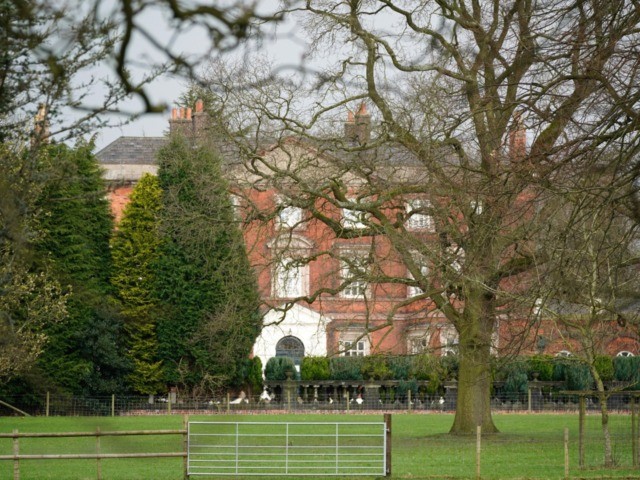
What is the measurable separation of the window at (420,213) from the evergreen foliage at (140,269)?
Result: 1312 cm

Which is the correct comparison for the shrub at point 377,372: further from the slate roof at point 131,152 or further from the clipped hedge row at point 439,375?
the slate roof at point 131,152

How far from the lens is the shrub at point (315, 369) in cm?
4394

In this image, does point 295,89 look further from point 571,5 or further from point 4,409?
point 4,409

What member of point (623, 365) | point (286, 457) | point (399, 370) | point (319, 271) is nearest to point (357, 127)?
point (286, 457)

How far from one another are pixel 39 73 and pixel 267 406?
35.6 meters

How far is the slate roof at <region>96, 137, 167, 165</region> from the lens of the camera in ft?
190

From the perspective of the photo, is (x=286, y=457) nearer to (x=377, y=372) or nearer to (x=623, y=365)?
(x=377, y=372)

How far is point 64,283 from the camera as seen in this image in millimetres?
5668

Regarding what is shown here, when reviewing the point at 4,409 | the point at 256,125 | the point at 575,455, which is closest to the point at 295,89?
the point at 256,125

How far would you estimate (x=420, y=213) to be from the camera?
2684 centimetres

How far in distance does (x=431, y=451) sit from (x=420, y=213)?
19.6ft

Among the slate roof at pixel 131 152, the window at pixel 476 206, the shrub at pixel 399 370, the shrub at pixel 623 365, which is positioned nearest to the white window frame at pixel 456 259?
the window at pixel 476 206

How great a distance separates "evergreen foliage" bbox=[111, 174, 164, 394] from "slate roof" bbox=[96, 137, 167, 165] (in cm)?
1387

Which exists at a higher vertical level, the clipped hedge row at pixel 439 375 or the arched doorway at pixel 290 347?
the arched doorway at pixel 290 347
